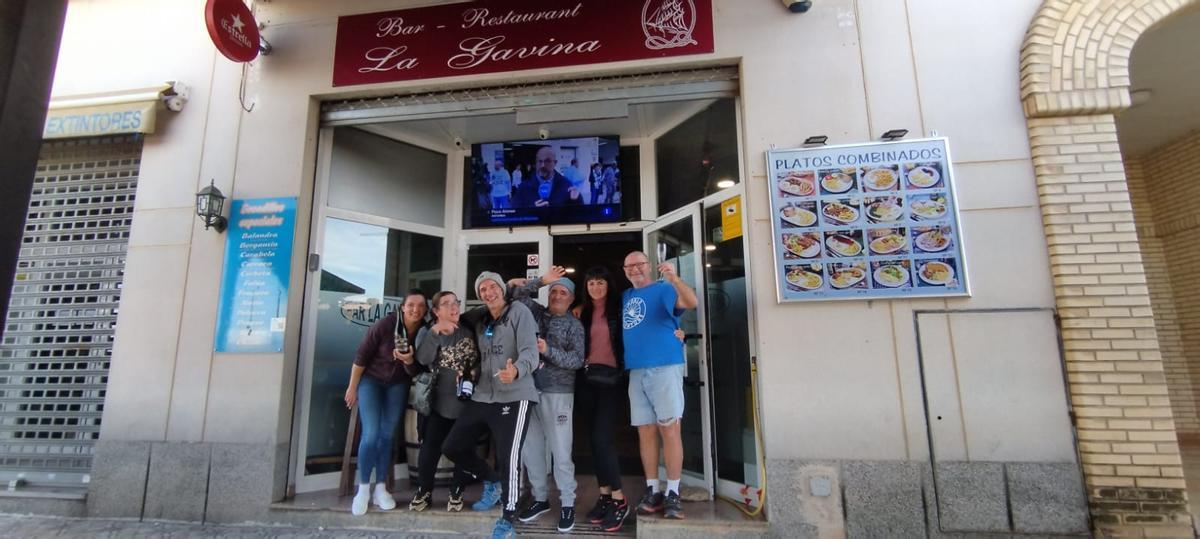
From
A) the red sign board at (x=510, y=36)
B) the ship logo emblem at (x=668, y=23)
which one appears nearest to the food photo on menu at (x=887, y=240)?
the red sign board at (x=510, y=36)

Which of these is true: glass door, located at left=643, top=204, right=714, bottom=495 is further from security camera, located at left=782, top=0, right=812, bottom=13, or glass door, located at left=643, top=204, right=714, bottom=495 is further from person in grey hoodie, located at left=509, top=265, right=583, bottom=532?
security camera, located at left=782, top=0, right=812, bottom=13

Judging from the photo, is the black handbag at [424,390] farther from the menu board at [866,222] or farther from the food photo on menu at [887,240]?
the food photo on menu at [887,240]

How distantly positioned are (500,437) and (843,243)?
2805 millimetres

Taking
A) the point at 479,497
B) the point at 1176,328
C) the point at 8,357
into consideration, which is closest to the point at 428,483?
the point at 479,497

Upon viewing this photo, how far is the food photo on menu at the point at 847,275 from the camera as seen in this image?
3805 millimetres

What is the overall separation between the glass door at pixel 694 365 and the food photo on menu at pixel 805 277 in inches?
36.9

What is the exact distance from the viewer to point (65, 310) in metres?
4.97

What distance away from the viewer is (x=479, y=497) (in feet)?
14.3

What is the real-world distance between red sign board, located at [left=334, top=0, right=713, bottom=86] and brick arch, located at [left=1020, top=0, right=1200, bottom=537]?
2.51m

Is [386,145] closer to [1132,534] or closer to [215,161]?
[215,161]

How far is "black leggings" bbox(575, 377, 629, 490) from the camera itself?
12.6 ft

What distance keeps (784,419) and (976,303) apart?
1552 millimetres

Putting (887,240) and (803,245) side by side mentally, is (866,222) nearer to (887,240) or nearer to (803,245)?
(887,240)

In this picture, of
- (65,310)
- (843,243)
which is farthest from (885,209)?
(65,310)
